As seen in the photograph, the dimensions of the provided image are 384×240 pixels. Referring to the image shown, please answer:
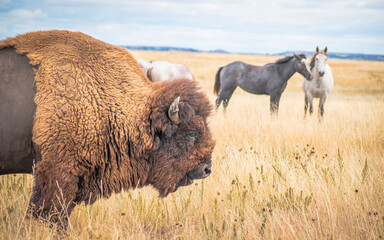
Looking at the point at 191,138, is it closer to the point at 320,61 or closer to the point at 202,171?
the point at 202,171

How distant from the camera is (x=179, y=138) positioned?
10.9ft

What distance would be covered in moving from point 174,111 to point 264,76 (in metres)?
11.0

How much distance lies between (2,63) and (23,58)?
0.19m

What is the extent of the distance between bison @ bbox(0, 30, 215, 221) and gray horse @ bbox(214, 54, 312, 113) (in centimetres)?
963

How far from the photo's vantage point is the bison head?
3268mm

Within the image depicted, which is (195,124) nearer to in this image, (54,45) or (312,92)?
(54,45)

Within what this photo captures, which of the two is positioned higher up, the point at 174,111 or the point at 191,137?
the point at 174,111

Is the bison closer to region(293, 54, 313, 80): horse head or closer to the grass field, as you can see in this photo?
the grass field

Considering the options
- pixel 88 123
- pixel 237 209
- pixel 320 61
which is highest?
pixel 320 61

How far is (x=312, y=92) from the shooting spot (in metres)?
12.4

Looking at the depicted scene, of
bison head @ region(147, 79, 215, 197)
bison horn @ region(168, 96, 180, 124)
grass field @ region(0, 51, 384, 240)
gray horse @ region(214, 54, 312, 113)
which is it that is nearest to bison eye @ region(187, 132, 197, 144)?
bison head @ region(147, 79, 215, 197)

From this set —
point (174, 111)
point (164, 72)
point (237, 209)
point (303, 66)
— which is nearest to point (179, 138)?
point (174, 111)

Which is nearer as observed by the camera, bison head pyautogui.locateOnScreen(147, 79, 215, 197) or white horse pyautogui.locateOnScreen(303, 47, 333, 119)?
bison head pyautogui.locateOnScreen(147, 79, 215, 197)

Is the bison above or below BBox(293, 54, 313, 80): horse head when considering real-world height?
below
